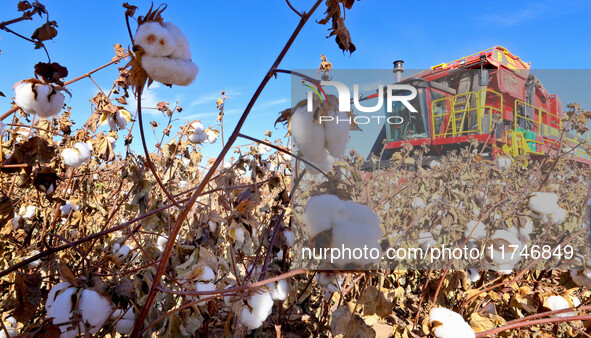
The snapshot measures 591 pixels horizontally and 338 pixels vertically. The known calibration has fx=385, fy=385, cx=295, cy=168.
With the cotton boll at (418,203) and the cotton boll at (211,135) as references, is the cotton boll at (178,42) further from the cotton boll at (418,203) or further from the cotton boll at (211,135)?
the cotton boll at (418,203)

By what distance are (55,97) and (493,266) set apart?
1775 mm

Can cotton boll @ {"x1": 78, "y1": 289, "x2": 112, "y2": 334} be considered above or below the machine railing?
below

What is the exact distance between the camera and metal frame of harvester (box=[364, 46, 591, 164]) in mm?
6375

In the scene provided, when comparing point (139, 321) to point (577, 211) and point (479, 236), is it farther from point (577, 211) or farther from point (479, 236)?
point (577, 211)

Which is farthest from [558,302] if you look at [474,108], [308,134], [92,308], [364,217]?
[474,108]

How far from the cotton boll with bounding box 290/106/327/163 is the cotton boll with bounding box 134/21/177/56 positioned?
0.25m

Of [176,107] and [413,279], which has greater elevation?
[176,107]

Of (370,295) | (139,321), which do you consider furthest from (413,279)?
(139,321)

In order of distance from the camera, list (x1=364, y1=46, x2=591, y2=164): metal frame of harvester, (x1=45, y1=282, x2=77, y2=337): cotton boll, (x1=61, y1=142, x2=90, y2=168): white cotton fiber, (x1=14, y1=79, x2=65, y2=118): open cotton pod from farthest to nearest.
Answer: (x1=364, y1=46, x2=591, y2=164): metal frame of harvester
(x1=61, y1=142, x2=90, y2=168): white cotton fiber
(x1=14, y1=79, x2=65, y2=118): open cotton pod
(x1=45, y1=282, x2=77, y2=337): cotton boll

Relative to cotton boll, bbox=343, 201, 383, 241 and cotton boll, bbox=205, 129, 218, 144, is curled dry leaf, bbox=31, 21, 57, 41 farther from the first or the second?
cotton boll, bbox=205, 129, 218, 144

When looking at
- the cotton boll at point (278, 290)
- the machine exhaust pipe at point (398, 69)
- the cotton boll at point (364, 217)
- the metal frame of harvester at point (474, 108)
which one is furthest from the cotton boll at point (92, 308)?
the machine exhaust pipe at point (398, 69)

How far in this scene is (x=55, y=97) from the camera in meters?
1.09

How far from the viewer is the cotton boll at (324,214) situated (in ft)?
2.23

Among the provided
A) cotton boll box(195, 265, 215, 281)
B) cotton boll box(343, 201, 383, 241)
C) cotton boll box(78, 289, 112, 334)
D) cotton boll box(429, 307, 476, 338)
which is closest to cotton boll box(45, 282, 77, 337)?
cotton boll box(78, 289, 112, 334)
